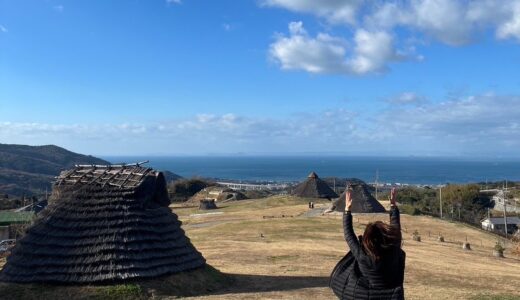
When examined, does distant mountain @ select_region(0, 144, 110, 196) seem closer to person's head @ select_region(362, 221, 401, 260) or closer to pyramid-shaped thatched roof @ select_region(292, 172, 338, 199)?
pyramid-shaped thatched roof @ select_region(292, 172, 338, 199)

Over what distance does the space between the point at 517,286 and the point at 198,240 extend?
53.7ft

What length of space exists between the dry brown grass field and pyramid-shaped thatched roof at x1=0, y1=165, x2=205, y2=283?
43cm

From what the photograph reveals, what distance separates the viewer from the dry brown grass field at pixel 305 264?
13703 mm

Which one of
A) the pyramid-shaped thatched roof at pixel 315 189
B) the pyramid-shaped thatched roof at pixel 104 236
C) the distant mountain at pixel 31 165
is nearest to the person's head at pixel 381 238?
the pyramid-shaped thatched roof at pixel 104 236

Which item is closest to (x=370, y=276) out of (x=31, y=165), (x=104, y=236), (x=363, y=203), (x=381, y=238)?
(x=381, y=238)

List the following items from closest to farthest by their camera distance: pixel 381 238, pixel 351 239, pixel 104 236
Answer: pixel 381 238, pixel 351 239, pixel 104 236

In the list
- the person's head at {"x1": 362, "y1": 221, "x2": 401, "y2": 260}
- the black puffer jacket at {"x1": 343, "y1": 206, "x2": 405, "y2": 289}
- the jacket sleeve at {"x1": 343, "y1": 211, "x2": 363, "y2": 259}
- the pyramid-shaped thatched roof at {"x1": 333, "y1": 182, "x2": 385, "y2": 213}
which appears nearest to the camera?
the person's head at {"x1": 362, "y1": 221, "x2": 401, "y2": 260}

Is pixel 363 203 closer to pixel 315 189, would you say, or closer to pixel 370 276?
pixel 315 189

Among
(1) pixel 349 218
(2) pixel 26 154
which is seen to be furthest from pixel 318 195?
(2) pixel 26 154

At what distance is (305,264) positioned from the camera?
757 inches

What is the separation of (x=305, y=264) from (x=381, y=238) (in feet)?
47.0

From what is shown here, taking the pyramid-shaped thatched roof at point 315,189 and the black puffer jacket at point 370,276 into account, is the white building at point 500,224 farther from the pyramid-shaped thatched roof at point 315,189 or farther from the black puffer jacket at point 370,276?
the black puffer jacket at point 370,276

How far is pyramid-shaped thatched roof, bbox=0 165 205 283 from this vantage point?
13508 millimetres

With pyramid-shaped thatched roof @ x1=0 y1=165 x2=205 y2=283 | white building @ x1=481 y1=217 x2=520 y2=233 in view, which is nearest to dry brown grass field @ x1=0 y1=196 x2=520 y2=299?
pyramid-shaped thatched roof @ x1=0 y1=165 x2=205 y2=283
